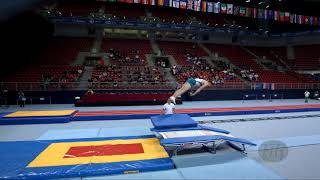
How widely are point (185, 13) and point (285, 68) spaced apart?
1350 centimetres

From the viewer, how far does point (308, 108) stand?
569 inches

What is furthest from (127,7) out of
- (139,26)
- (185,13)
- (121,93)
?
(121,93)

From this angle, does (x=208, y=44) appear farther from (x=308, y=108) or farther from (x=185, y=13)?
(x=308, y=108)

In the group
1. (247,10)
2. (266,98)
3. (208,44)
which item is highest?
(247,10)

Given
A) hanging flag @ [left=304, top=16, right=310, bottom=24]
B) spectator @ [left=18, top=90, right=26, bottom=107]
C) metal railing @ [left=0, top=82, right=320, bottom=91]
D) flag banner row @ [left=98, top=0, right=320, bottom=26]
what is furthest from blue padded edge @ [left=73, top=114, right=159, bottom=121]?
hanging flag @ [left=304, top=16, right=310, bottom=24]

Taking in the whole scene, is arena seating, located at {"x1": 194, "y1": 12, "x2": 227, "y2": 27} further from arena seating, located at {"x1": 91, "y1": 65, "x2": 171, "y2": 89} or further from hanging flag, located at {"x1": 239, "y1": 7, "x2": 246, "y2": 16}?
arena seating, located at {"x1": 91, "y1": 65, "x2": 171, "y2": 89}

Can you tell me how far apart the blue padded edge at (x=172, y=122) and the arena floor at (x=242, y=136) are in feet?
3.92

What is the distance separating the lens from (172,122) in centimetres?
746

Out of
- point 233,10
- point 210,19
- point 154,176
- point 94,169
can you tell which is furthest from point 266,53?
point 94,169

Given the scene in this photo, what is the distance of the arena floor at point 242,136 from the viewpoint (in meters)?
5.11

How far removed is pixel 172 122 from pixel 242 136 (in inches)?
109

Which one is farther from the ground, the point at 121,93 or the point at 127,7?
the point at 127,7

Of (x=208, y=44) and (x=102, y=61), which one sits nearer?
(x=102, y=61)

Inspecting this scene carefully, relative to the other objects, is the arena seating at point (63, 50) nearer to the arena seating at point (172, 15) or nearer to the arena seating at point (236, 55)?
the arena seating at point (172, 15)
